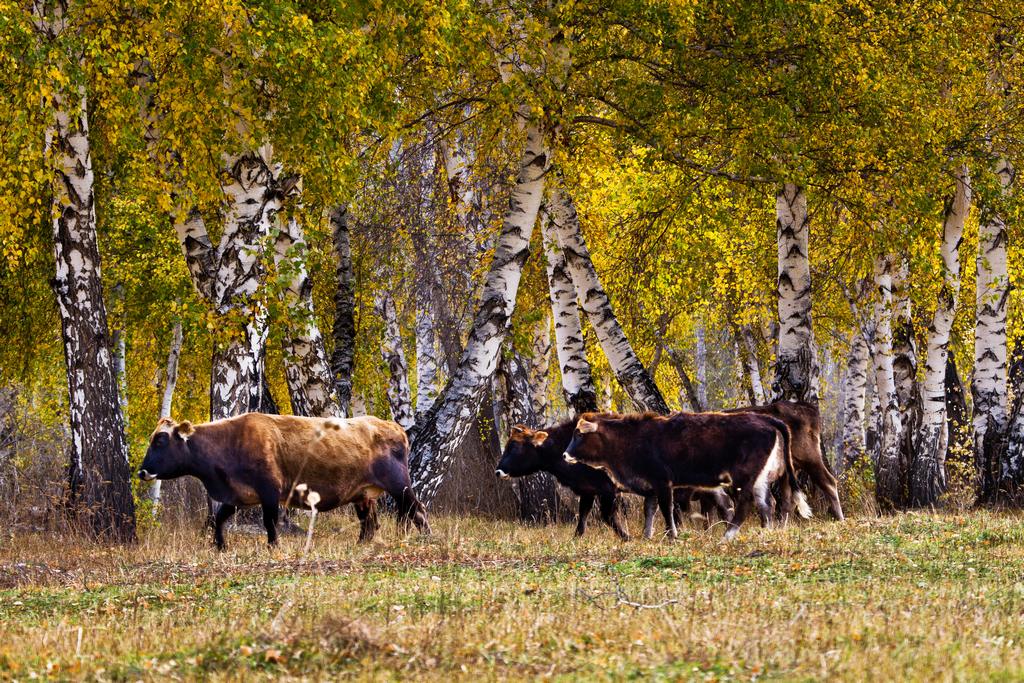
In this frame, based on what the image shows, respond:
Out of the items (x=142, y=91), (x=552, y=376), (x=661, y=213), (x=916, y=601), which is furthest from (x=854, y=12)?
(x=552, y=376)

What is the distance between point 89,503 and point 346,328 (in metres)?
8.84

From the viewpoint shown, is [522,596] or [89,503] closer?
[522,596]

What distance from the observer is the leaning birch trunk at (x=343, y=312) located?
2425cm

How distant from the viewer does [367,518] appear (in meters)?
17.0

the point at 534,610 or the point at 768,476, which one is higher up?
the point at 768,476

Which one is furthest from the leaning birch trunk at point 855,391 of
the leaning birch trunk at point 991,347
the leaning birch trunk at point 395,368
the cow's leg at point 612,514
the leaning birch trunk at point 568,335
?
the cow's leg at point 612,514

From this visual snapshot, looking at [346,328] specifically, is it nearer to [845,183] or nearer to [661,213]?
[661,213]

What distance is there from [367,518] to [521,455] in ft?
8.98

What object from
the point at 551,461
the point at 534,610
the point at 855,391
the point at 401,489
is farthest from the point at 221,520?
the point at 855,391

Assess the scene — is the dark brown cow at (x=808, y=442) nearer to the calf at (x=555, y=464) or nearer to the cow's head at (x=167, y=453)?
the calf at (x=555, y=464)

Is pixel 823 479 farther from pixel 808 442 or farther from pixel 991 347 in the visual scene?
pixel 991 347

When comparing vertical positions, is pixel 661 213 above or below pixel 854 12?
below

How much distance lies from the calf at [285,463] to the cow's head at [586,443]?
210cm

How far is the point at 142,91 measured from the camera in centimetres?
1720
